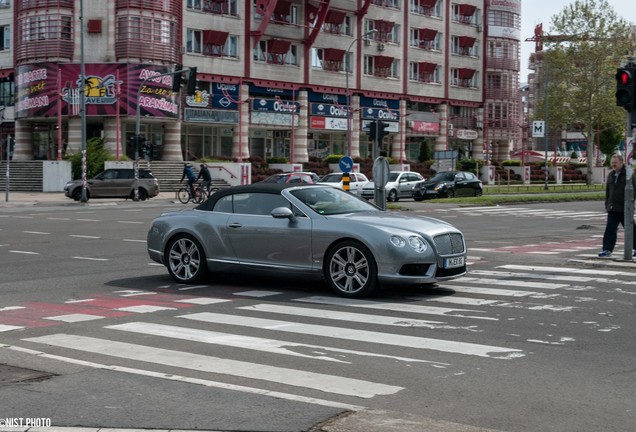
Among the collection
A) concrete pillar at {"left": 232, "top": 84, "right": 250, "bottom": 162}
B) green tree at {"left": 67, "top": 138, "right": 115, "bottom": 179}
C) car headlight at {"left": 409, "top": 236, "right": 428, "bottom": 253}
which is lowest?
car headlight at {"left": 409, "top": 236, "right": 428, "bottom": 253}

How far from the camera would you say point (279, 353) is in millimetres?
8445

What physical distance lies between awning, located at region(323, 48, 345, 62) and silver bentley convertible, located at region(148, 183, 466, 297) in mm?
59402

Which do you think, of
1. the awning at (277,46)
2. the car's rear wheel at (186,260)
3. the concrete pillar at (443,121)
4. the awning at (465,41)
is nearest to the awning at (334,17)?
the awning at (277,46)

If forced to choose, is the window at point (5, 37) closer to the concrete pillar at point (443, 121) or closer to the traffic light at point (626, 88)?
the concrete pillar at point (443, 121)

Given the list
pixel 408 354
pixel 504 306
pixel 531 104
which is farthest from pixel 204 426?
pixel 531 104

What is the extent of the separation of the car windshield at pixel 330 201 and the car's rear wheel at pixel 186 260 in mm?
1660

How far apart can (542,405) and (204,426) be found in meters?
2.29

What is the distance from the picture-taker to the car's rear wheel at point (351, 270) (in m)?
12.0

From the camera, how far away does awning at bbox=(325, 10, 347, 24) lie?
72.0 m

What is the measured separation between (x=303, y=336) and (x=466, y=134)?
77.9 m

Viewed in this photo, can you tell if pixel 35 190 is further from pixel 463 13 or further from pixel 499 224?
pixel 463 13

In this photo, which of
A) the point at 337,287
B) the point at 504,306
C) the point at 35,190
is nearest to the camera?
the point at 504,306

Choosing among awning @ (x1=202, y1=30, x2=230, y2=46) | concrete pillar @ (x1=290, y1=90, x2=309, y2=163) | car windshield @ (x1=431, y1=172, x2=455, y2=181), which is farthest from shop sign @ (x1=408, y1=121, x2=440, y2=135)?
car windshield @ (x1=431, y1=172, x2=455, y2=181)

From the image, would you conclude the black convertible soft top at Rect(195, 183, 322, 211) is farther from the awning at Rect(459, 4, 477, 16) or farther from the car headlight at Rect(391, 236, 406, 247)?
the awning at Rect(459, 4, 477, 16)
